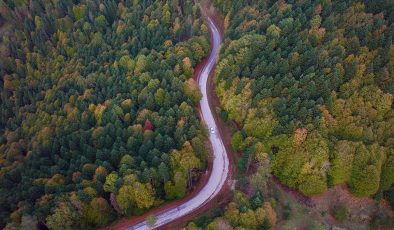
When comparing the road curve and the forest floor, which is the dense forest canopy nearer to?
the forest floor

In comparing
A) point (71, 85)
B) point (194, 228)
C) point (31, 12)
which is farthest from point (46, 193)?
point (31, 12)

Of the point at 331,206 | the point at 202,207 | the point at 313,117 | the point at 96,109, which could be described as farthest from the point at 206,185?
the point at 96,109

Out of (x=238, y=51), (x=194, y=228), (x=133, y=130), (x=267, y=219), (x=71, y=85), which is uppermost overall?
(x=71, y=85)

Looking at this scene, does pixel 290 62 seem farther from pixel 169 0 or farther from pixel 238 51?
pixel 169 0

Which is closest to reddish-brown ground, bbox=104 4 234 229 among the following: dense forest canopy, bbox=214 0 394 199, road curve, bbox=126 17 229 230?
road curve, bbox=126 17 229 230

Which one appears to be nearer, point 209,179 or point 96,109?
point 209,179

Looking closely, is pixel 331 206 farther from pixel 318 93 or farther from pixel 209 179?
pixel 209 179

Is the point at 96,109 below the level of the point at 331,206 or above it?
above
